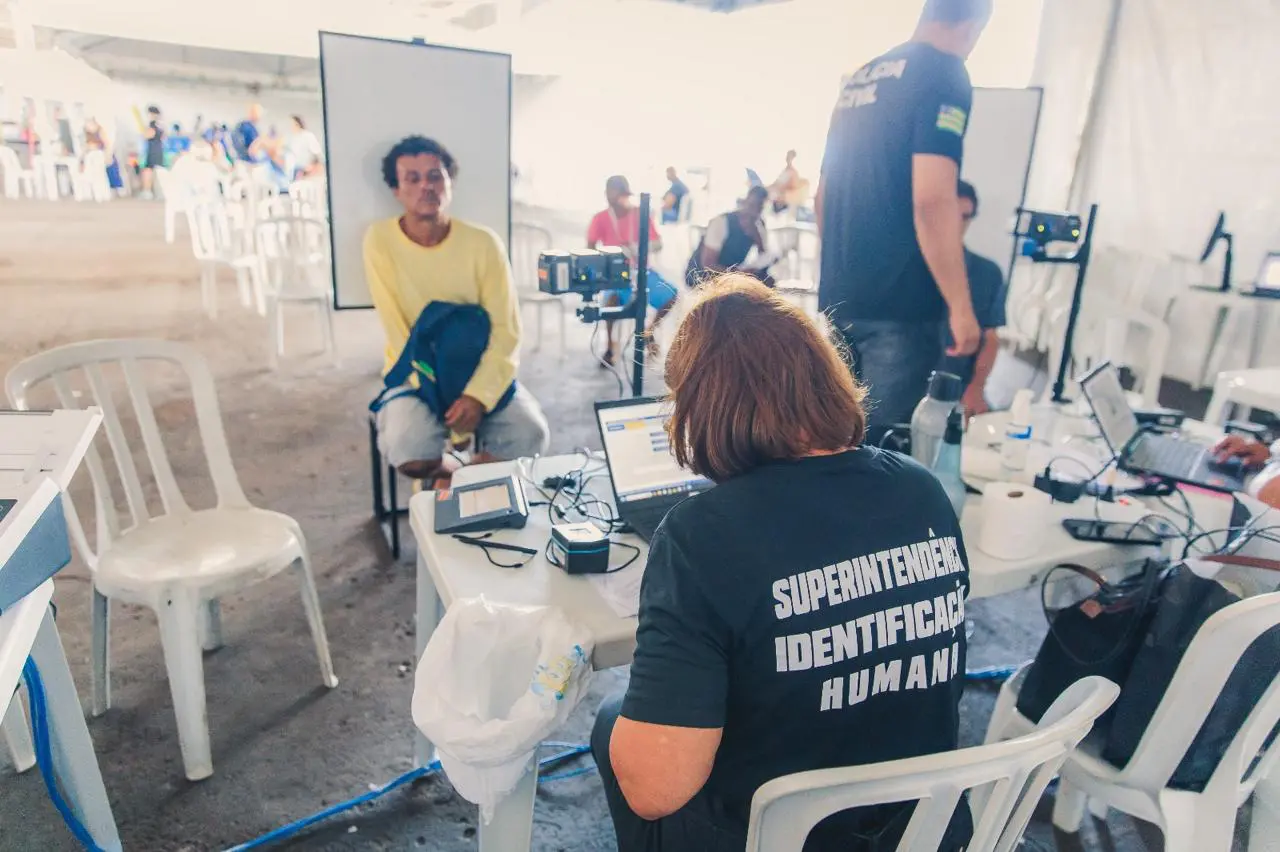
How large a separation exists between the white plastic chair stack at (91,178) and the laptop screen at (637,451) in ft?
43.7

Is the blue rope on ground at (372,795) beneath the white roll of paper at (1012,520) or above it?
beneath

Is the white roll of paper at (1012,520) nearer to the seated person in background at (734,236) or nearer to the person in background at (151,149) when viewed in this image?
the seated person in background at (734,236)

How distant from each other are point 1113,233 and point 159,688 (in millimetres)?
5126

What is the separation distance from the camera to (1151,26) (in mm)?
4352

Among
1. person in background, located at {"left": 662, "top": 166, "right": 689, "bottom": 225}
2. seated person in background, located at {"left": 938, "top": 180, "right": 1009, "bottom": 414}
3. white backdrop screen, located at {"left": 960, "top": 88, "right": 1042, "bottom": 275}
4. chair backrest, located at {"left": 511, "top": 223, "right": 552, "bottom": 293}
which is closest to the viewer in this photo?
seated person in background, located at {"left": 938, "top": 180, "right": 1009, "bottom": 414}

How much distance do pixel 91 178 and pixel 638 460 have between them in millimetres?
13518

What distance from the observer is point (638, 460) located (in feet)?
4.41

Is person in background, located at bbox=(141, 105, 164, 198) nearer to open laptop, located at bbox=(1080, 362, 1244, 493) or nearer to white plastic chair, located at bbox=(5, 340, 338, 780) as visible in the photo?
white plastic chair, located at bbox=(5, 340, 338, 780)

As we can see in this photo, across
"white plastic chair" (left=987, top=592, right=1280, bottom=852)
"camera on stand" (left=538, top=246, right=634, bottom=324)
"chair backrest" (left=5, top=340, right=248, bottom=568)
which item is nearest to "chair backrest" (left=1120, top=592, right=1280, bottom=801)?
"white plastic chair" (left=987, top=592, right=1280, bottom=852)

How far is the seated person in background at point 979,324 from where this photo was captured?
219cm

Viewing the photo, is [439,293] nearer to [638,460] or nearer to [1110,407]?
[638,460]

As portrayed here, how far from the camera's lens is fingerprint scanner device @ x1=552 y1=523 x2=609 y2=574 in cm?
117

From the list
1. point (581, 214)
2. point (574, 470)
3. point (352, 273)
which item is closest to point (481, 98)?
point (352, 273)

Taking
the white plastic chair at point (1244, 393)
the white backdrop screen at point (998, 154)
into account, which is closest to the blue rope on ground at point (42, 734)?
the white plastic chair at point (1244, 393)
